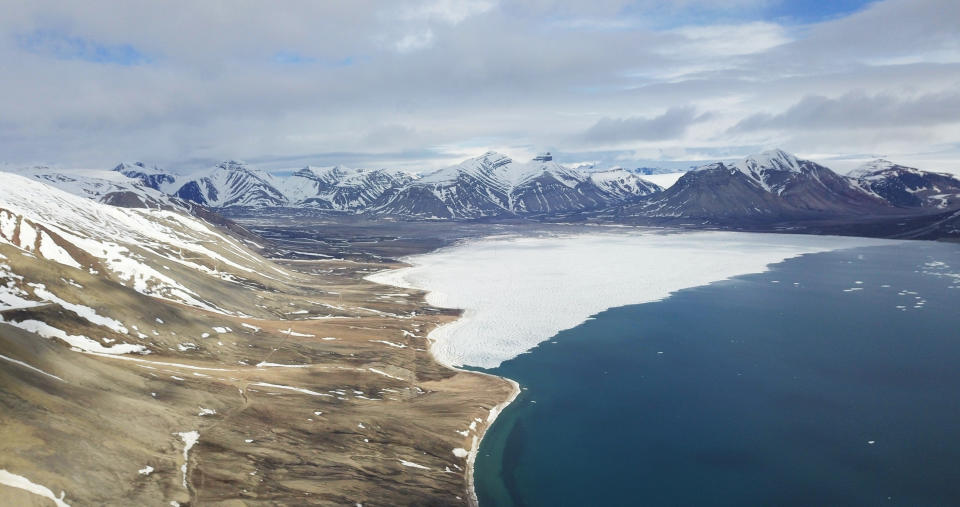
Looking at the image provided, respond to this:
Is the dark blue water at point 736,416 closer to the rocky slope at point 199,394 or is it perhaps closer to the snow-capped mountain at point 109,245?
the rocky slope at point 199,394

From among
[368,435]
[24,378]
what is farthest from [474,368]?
[24,378]

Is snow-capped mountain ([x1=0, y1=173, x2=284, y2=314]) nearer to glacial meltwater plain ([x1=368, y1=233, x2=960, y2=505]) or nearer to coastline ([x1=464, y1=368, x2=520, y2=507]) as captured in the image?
glacial meltwater plain ([x1=368, y1=233, x2=960, y2=505])

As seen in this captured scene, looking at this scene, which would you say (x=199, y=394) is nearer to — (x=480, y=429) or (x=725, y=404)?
(x=480, y=429)

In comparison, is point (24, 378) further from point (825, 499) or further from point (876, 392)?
point (876, 392)

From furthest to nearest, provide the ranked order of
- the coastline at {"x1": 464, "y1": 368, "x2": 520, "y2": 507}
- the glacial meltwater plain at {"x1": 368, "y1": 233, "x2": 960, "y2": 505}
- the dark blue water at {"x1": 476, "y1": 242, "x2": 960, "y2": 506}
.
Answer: the glacial meltwater plain at {"x1": 368, "y1": 233, "x2": 960, "y2": 505}, the coastline at {"x1": 464, "y1": 368, "x2": 520, "y2": 507}, the dark blue water at {"x1": 476, "y1": 242, "x2": 960, "y2": 506}

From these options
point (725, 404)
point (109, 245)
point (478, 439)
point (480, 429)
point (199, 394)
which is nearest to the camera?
point (199, 394)

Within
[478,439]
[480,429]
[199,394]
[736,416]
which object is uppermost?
[199,394]

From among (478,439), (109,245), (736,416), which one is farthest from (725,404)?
(109,245)

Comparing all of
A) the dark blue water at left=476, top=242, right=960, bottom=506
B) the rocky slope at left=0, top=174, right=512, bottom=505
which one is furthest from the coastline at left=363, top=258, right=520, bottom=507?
the dark blue water at left=476, top=242, right=960, bottom=506
